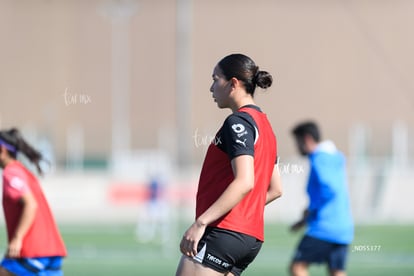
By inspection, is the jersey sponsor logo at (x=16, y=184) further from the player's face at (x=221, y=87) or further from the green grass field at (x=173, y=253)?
the green grass field at (x=173, y=253)

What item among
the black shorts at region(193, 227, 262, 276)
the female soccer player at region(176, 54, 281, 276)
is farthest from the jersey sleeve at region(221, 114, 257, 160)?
the black shorts at region(193, 227, 262, 276)

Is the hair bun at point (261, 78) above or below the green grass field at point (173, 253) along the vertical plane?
above

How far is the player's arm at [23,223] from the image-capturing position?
6234 millimetres

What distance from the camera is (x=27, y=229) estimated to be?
20.5 ft

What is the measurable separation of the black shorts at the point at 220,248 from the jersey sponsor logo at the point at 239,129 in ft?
1.65

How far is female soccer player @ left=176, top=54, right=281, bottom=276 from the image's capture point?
488 cm

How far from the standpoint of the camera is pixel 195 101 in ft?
132

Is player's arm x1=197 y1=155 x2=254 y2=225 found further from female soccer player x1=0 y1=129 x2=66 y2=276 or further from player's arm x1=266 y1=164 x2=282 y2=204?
female soccer player x1=0 y1=129 x2=66 y2=276

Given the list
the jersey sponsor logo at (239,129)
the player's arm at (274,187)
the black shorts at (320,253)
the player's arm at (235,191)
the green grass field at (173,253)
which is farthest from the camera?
the green grass field at (173,253)

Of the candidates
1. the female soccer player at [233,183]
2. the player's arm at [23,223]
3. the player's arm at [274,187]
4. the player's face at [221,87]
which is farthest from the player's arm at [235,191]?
the player's arm at [23,223]

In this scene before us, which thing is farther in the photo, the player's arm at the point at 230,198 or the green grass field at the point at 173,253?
the green grass field at the point at 173,253

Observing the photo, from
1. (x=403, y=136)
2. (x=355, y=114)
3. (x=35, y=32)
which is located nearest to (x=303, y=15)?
(x=355, y=114)

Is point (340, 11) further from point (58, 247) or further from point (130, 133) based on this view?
point (58, 247)

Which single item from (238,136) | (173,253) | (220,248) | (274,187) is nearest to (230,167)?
(238,136)
